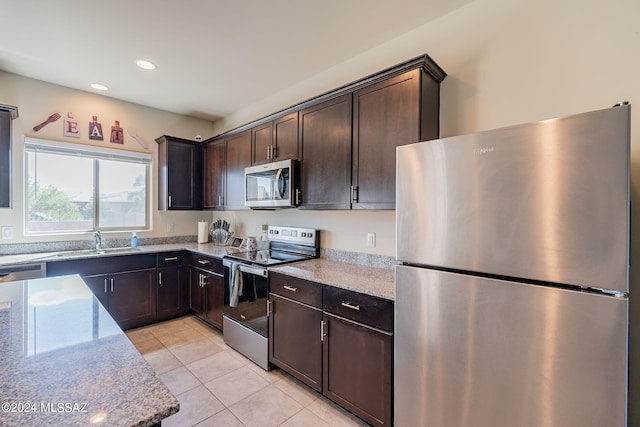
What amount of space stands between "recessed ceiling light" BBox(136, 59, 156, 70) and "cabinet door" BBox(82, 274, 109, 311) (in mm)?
2177

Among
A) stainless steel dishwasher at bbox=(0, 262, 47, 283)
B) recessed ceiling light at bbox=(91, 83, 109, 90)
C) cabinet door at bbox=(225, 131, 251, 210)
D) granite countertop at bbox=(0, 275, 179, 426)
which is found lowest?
stainless steel dishwasher at bbox=(0, 262, 47, 283)

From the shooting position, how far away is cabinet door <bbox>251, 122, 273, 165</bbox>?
290 cm

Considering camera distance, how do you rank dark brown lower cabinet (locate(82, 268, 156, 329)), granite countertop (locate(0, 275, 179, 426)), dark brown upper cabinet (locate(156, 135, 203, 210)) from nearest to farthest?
granite countertop (locate(0, 275, 179, 426))
dark brown lower cabinet (locate(82, 268, 156, 329))
dark brown upper cabinet (locate(156, 135, 203, 210))

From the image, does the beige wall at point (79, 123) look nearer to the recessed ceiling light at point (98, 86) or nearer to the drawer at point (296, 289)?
the recessed ceiling light at point (98, 86)

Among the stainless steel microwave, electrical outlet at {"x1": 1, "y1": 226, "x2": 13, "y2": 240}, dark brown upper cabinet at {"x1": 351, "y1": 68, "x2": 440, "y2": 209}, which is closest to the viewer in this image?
dark brown upper cabinet at {"x1": 351, "y1": 68, "x2": 440, "y2": 209}

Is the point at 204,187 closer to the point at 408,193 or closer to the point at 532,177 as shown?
the point at 408,193

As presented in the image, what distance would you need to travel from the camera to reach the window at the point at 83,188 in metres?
Result: 3.12

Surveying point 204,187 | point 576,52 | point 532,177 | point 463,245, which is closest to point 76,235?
point 204,187

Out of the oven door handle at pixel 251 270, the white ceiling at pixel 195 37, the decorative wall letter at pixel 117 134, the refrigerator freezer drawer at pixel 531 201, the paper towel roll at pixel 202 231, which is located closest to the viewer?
the refrigerator freezer drawer at pixel 531 201

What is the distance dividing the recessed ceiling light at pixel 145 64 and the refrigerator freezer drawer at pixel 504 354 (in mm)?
2927

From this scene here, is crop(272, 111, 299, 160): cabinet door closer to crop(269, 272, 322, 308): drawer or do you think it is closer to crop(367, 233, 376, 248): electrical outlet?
crop(367, 233, 376, 248): electrical outlet

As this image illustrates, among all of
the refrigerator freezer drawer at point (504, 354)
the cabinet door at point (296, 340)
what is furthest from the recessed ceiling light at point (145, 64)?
the refrigerator freezer drawer at point (504, 354)

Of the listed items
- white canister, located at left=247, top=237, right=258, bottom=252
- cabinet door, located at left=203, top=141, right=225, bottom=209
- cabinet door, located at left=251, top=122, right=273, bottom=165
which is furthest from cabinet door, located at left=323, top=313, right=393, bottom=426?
cabinet door, located at left=203, top=141, right=225, bottom=209

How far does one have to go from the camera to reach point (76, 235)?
3344 millimetres
